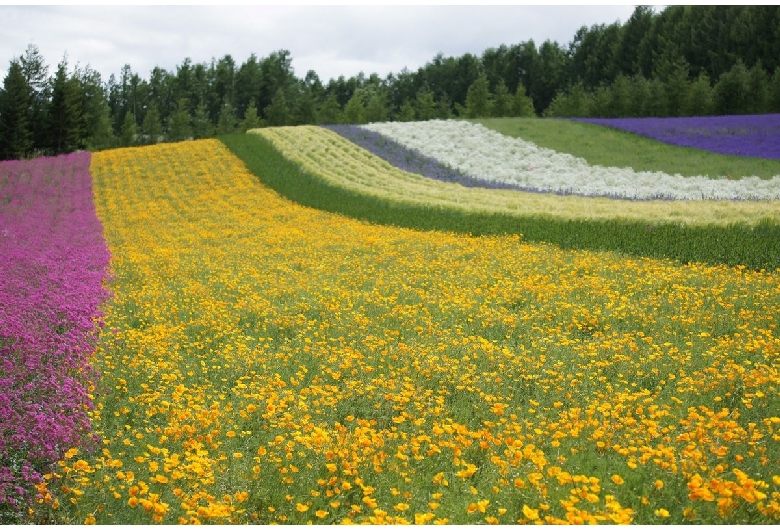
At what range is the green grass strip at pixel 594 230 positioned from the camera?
47.5ft

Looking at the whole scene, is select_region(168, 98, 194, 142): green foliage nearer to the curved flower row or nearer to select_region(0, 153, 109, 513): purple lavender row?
the curved flower row

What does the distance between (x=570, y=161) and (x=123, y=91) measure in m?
76.4

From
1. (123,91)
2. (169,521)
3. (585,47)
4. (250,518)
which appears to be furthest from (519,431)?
(123,91)

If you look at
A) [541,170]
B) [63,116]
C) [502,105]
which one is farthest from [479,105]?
[63,116]

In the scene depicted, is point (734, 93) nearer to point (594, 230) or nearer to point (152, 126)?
point (594, 230)

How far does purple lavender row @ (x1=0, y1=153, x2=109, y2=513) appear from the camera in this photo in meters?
6.11

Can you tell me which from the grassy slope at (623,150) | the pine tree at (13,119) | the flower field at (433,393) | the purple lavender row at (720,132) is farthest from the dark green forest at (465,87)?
the flower field at (433,393)

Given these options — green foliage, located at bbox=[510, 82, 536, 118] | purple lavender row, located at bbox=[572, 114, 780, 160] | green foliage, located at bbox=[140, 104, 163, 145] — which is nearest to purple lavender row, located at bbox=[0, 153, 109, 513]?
purple lavender row, located at bbox=[572, 114, 780, 160]

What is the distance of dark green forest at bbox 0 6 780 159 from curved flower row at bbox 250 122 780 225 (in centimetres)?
2067

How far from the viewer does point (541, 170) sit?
34.8 meters

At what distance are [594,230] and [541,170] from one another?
17748mm

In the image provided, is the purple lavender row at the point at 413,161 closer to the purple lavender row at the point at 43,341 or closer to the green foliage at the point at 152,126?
the purple lavender row at the point at 43,341

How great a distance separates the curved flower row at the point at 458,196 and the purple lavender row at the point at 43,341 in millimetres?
12193

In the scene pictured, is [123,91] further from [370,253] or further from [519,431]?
[519,431]
